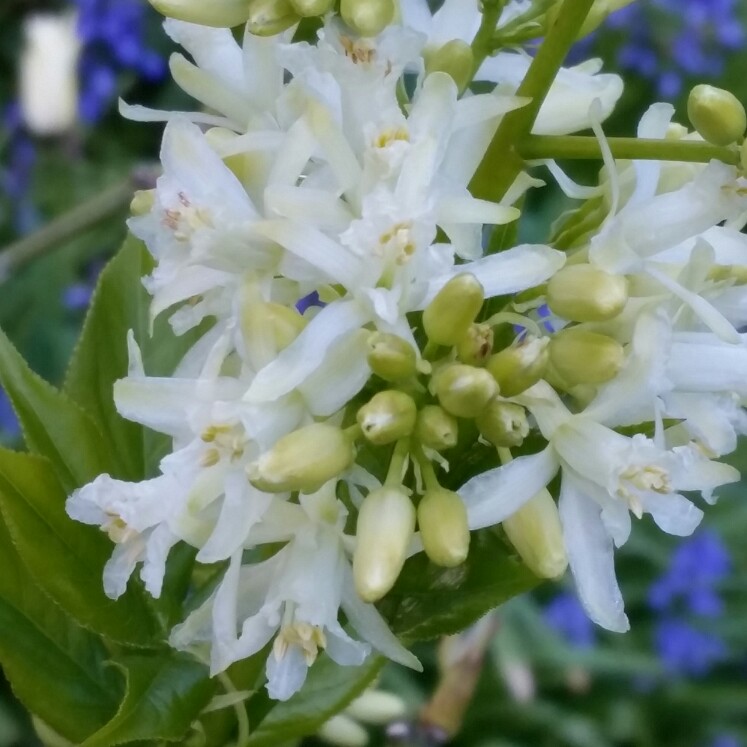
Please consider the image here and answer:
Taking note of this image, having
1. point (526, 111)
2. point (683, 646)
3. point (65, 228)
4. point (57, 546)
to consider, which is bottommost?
point (683, 646)

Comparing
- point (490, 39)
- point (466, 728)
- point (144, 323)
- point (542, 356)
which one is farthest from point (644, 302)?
point (466, 728)

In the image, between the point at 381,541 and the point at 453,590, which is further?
the point at 453,590

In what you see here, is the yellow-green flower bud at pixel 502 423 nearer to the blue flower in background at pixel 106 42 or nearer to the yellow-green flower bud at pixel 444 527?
the yellow-green flower bud at pixel 444 527

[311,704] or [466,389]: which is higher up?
[466,389]

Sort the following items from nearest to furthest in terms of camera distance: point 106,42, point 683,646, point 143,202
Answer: point 143,202, point 683,646, point 106,42

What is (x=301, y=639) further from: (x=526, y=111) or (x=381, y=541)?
(x=526, y=111)

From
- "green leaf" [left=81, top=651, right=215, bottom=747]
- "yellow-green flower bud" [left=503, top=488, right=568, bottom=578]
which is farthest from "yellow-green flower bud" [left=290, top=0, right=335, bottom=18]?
"green leaf" [left=81, top=651, right=215, bottom=747]

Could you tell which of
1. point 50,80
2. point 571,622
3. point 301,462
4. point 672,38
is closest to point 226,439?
point 301,462
